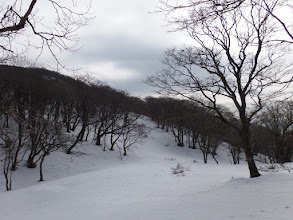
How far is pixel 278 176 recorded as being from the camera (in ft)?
27.1

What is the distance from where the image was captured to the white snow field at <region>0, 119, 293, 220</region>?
5297 mm

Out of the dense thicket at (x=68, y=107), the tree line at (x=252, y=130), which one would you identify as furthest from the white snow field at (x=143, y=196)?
the tree line at (x=252, y=130)

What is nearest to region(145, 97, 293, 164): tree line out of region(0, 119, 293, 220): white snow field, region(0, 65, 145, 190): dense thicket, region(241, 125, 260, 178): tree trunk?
region(241, 125, 260, 178): tree trunk

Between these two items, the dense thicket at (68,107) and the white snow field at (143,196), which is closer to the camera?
the white snow field at (143,196)

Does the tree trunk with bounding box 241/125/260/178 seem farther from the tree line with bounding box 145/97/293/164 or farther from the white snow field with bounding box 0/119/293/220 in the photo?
the tree line with bounding box 145/97/293/164

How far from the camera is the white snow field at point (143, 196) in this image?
5297 mm

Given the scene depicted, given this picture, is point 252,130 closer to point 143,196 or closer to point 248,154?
point 248,154

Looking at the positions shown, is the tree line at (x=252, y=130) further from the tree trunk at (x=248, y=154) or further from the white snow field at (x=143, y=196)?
the white snow field at (x=143, y=196)

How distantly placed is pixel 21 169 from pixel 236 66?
82.2 ft

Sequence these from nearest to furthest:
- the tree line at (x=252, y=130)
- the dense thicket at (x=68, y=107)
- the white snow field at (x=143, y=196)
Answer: the white snow field at (x=143, y=196), the tree line at (x=252, y=130), the dense thicket at (x=68, y=107)

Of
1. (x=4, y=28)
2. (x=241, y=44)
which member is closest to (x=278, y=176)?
(x=241, y=44)

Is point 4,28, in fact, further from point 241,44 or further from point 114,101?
point 114,101

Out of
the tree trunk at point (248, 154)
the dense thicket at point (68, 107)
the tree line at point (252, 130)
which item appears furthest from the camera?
the dense thicket at point (68, 107)

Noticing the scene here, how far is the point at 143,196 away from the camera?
383 inches
